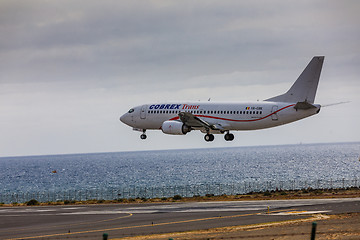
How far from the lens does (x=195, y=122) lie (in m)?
69.1

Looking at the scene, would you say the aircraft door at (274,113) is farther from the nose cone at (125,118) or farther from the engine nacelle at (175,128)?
the nose cone at (125,118)

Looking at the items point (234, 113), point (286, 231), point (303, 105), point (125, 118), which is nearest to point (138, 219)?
point (286, 231)

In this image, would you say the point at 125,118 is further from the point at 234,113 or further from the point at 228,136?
the point at 234,113

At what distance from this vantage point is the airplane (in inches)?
2598

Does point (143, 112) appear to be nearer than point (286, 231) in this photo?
No

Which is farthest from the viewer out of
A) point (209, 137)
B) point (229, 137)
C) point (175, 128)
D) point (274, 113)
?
point (229, 137)

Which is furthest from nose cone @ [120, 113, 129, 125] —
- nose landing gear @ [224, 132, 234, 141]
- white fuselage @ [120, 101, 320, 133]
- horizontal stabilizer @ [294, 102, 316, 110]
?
horizontal stabilizer @ [294, 102, 316, 110]

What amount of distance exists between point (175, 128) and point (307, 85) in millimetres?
16808

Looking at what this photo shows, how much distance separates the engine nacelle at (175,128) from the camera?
70125 mm

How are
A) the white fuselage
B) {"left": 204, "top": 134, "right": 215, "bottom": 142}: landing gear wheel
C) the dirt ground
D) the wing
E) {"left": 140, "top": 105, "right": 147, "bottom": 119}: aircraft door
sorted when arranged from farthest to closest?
{"left": 140, "top": 105, "right": 147, "bottom": 119}: aircraft door
{"left": 204, "top": 134, "right": 215, "bottom": 142}: landing gear wheel
the wing
the white fuselage
the dirt ground

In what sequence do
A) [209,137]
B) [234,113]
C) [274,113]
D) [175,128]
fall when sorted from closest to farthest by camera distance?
[274,113], [234,113], [209,137], [175,128]

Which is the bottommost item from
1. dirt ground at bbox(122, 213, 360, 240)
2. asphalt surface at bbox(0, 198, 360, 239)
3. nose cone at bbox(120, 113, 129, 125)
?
dirt ground at bbox(122, 213, 360, 240)

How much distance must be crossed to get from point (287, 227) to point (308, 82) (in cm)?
3253

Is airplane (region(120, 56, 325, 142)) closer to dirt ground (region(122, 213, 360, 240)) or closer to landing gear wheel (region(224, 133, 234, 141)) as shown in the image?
landing gear wheel (region(224, 133, 234, 141))
